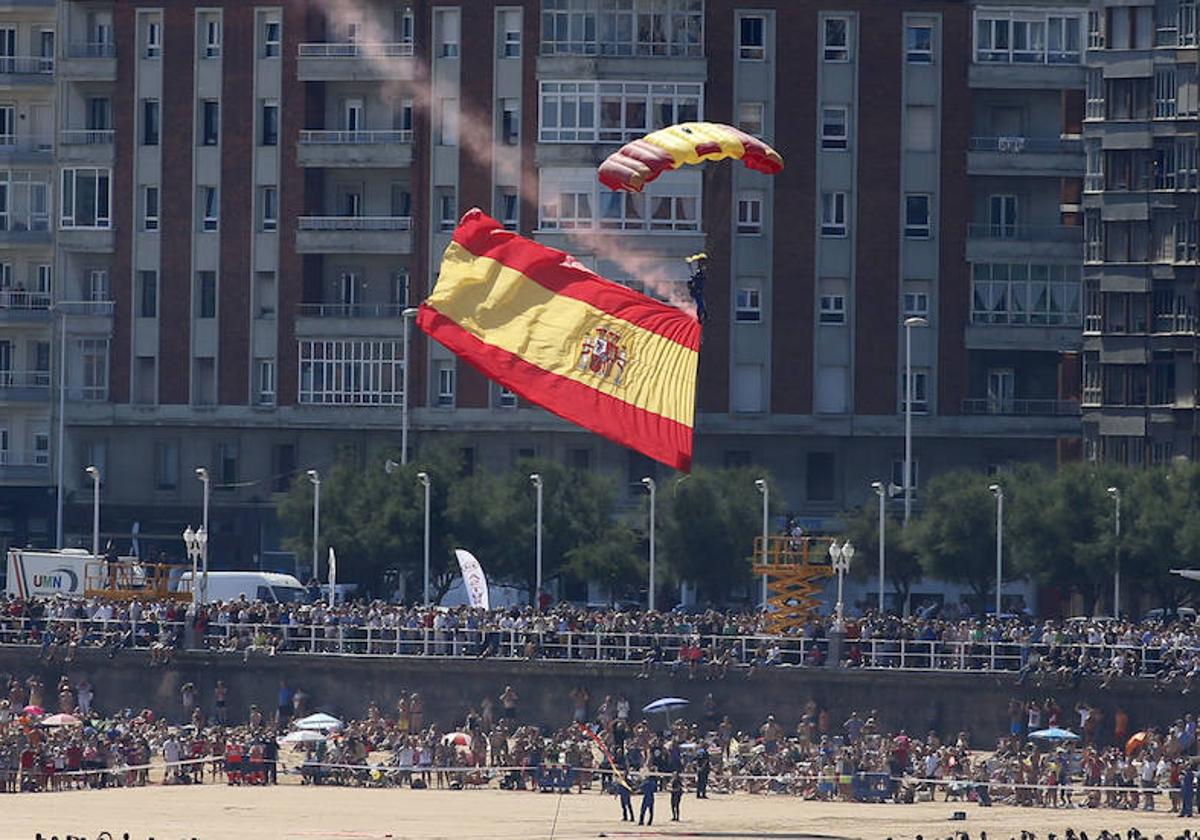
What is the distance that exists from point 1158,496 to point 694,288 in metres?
51.4

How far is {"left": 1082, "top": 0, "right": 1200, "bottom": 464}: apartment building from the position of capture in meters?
131

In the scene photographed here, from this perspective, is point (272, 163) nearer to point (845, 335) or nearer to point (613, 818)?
point (845, 335)

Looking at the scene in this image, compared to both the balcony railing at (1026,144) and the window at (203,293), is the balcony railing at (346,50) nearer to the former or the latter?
the window at (203,293)

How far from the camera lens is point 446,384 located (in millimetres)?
133250

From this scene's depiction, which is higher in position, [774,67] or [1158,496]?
[774,67]

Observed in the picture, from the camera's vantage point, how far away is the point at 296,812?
78.9 meters

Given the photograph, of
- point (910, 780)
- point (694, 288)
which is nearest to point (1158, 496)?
point (910, 780)

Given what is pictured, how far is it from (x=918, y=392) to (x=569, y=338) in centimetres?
6408

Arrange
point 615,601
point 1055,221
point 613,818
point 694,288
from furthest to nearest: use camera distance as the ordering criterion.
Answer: point 1055,221 < point 615,601 < point 613,818 < point 694,288

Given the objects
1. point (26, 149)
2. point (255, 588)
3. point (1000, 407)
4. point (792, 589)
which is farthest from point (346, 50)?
point (792, 589)

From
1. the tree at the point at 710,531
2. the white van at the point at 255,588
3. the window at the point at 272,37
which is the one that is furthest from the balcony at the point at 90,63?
the tree at the point at 710,531

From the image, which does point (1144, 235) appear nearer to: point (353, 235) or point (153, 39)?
point (353, 235)

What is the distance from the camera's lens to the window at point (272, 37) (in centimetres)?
13362

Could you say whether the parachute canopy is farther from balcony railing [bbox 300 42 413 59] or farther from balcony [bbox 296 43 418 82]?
balcony railing [bbox 300 42 413 59]
